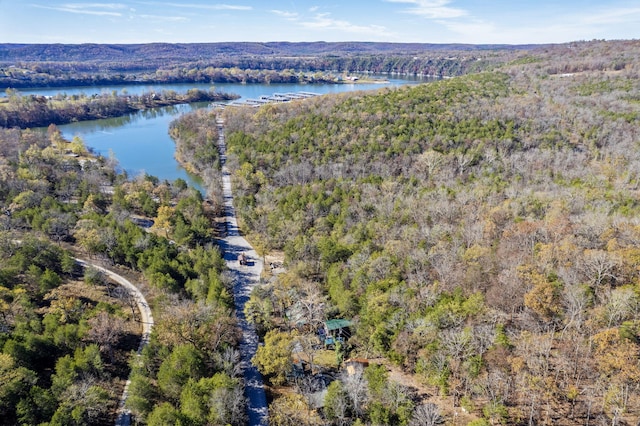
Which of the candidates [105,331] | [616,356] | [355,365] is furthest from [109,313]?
[616,356]

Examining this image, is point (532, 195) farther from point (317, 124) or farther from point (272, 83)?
point (272, 83)

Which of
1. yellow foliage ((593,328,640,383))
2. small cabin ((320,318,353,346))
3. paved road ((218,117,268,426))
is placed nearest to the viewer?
yellow foliage ((593,328,640,383))

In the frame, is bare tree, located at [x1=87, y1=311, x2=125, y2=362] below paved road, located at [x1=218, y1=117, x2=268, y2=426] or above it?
above

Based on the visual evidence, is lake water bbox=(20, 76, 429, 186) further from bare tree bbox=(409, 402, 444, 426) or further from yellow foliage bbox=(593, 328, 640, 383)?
yellow foliage bbox=(593, 328, 640, 383)

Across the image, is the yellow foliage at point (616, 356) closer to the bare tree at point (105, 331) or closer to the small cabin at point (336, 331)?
the small cabin at point (336, 331)

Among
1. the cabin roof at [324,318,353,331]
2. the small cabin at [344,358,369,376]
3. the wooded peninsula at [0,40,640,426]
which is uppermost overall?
the wooded peninsula at [0,40,640,426]

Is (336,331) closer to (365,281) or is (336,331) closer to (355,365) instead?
(365,281)

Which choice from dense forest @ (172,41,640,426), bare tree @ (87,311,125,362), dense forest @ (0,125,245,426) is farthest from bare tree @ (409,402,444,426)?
bare tree @ (87,311,125,362)

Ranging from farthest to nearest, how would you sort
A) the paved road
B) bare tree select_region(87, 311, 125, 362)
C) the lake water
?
the lake water
bare tree select_region(87, 311, 125, 362)
the paved road
